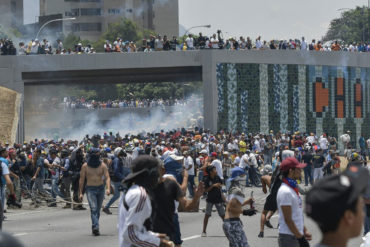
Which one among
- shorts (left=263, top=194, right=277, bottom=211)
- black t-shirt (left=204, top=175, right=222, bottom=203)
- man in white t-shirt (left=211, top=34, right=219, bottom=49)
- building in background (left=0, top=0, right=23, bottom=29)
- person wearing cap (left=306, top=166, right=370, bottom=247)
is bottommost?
shorts (left=263, top=194, right=277, bottom=211)

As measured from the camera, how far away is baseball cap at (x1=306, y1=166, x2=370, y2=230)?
3.81 metres

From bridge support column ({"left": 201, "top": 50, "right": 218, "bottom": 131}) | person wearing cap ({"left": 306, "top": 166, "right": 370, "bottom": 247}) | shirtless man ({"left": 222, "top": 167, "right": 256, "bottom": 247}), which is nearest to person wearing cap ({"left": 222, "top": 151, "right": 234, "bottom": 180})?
shirtless man ({"left": 222, "top": 167, "right": 256, "bottom": 247})

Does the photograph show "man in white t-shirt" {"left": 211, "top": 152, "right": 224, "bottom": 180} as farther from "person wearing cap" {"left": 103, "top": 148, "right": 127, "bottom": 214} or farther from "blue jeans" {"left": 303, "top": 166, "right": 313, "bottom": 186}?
"blue jeans" {"left": 303, "top": 166, "right": 313, "bottom": 186}

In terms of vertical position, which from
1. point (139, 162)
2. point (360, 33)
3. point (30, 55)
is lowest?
point (139, 162)

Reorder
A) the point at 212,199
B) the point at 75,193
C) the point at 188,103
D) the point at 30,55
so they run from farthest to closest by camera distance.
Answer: the point at 188,103 < the point at 30,55 < the point at 75,193 < the point at 212,199

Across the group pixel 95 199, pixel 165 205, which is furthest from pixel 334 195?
pixel 95 199

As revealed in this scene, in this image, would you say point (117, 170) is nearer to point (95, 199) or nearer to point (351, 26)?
point (95, 199)

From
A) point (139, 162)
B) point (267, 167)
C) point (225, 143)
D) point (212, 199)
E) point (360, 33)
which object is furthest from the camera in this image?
point (360, 33)

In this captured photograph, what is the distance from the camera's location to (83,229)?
1650 cm

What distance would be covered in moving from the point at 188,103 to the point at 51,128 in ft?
41.5

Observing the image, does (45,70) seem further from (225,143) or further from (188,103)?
(188,103)

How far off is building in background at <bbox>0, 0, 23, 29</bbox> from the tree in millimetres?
53908

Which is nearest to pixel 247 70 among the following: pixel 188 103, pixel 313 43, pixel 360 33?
pixel 313 43

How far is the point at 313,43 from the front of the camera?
1986 inches
